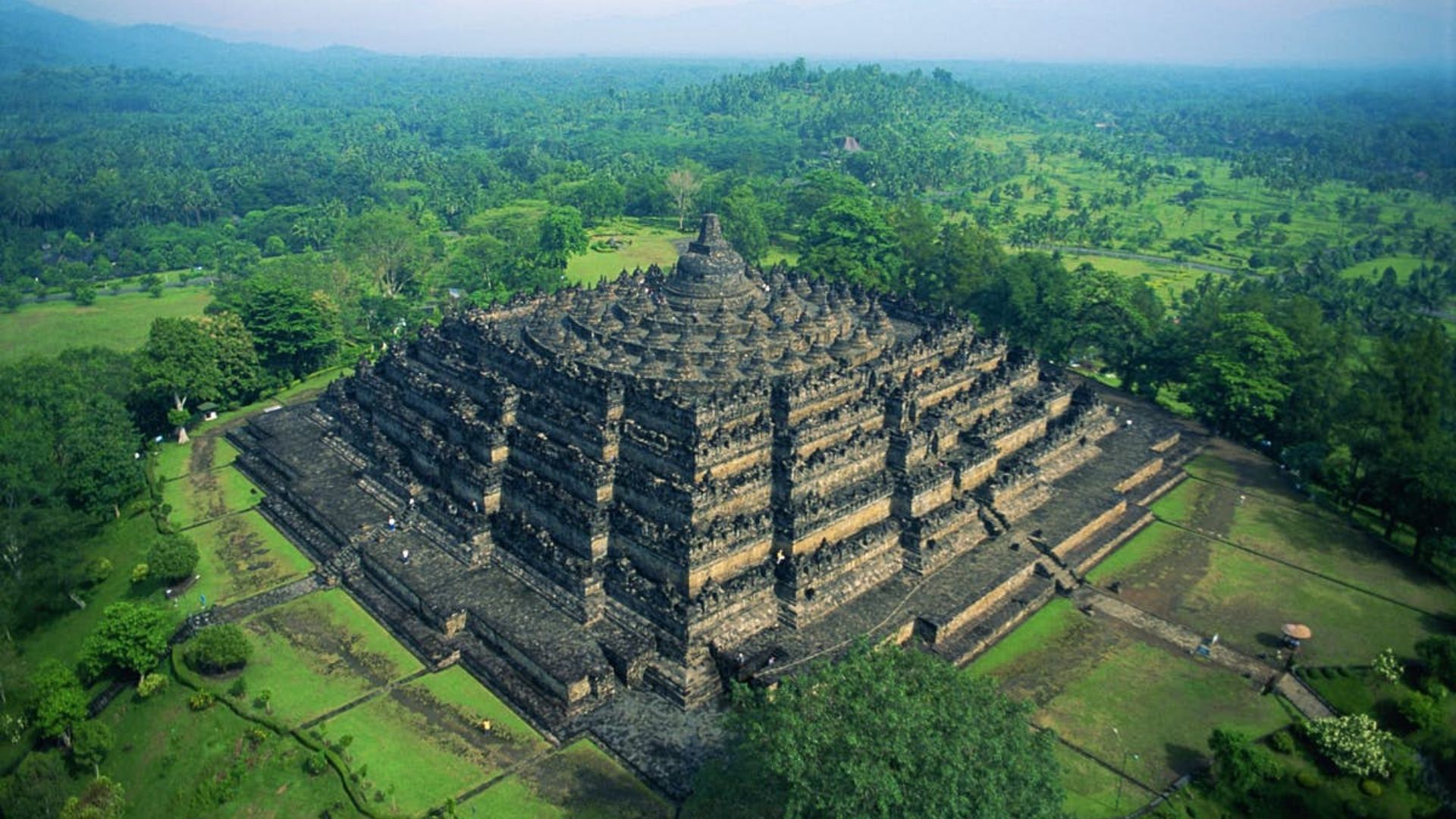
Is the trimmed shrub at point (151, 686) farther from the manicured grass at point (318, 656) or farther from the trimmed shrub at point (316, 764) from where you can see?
the trimmed shrub at point (316, 764)

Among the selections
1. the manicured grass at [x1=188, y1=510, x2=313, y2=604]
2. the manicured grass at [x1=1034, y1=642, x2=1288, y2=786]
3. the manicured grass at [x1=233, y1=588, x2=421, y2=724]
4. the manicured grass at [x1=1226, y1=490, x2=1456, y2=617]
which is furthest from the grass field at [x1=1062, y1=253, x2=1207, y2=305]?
the manicured grass at [x1=188, y1=510, x2=313, y2=604]

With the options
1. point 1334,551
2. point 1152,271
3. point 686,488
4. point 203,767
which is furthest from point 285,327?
point 1152,271

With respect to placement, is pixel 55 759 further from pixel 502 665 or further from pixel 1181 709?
pixel 1181 709

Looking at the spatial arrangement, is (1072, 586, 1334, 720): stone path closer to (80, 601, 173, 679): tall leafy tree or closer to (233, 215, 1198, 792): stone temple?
(233, 215, 1198, 792): stone temple

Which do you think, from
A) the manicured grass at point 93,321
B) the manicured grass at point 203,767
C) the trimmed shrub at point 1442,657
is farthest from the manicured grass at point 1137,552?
the manicured grass at point 93,321

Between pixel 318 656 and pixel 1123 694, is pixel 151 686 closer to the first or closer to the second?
pixel 318 656

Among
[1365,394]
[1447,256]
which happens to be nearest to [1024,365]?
[1365,394]
